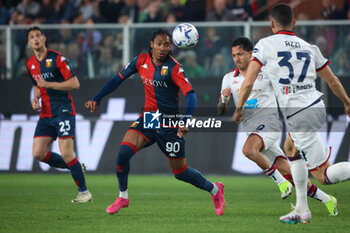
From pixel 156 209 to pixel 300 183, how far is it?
2465mm

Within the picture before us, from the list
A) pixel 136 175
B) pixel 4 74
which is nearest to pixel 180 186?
pixel 136 175

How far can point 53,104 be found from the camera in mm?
10312

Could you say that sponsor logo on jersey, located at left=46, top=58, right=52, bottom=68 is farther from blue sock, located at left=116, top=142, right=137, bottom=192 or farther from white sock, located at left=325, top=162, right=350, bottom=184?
white sock, located at left=325, top=162, right=350, bottom=184

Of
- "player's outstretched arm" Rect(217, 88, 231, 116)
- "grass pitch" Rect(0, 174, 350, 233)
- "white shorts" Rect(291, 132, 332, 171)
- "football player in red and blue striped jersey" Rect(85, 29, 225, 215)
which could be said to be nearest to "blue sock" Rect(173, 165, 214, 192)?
"football player in red and blue striped jersey" Rect(85, 29, 225, 215)

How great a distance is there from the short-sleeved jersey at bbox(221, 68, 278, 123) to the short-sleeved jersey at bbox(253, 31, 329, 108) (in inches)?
88.0

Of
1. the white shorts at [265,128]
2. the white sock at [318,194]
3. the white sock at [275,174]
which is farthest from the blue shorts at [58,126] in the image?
the white sock at [318,194]

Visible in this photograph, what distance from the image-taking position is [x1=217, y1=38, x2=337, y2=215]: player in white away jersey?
9148 millimetres

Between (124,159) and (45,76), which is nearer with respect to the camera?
(124,159)

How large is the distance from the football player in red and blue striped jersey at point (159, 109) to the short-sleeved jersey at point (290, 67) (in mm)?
1448

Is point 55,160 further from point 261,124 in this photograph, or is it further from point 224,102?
point 261,124

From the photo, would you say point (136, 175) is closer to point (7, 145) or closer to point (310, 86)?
point (7, 145)

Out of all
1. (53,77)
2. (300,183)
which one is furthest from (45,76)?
(300,183)

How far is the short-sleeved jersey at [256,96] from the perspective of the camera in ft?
31.0

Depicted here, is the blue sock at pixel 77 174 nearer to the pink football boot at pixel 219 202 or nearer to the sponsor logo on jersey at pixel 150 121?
the sponsor logo on jersey at pixel 150 121
